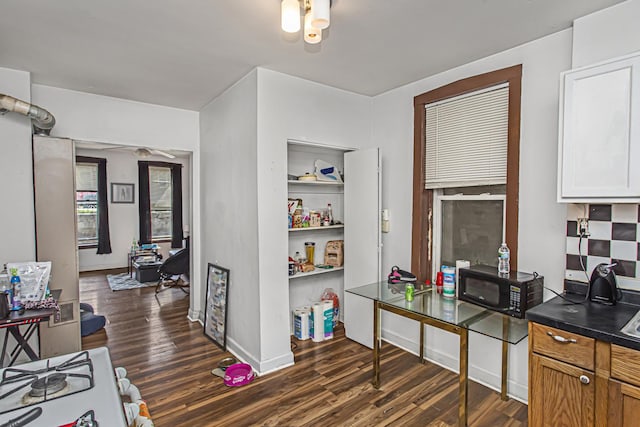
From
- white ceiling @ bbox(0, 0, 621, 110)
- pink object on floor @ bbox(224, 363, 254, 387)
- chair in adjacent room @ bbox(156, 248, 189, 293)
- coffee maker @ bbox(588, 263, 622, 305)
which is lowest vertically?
pink object on floor @ bbox(224, 363, 254, 387)

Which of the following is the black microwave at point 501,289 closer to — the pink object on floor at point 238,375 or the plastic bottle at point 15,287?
the pink object on floor at point 238,375

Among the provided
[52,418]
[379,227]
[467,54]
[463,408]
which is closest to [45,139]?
[52,418]

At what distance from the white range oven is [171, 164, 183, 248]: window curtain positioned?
6.85 m

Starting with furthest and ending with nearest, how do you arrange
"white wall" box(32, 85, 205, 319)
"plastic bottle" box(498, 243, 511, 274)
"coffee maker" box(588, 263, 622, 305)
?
"white wall" box(32, 85, 205, 319)
"plastic bottle" box(498, 243, 511, 274)
"coffee maker" box(588, 263, 622, 305)

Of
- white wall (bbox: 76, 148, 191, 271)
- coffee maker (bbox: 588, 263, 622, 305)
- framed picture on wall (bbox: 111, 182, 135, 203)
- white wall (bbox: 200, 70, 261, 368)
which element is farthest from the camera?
framed picture on wall (bbox: 111, 182, 135, 203)

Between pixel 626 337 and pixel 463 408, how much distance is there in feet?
3.25

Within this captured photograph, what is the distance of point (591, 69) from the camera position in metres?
1.79

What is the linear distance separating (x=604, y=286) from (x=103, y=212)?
8.06 meters

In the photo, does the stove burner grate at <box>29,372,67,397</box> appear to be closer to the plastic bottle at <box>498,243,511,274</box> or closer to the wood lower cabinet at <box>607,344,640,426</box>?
the wood lower cabinet at <box>607,344,640,426</box>

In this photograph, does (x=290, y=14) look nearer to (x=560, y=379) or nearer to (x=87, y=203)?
(x=560, y=379)

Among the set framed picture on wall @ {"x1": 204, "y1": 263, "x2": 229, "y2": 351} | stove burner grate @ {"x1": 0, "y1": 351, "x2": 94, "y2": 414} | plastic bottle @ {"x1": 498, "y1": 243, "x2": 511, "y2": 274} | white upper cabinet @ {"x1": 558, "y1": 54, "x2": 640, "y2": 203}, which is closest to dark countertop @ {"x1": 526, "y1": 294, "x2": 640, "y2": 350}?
plastic bottle @ {"x1": 498, "y1": 243, "x2": 511, "y2": 274}

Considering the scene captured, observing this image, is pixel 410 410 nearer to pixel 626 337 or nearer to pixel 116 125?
pixel 626 337

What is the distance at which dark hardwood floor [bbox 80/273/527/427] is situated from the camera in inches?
89.1

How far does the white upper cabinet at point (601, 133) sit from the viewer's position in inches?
66.0
